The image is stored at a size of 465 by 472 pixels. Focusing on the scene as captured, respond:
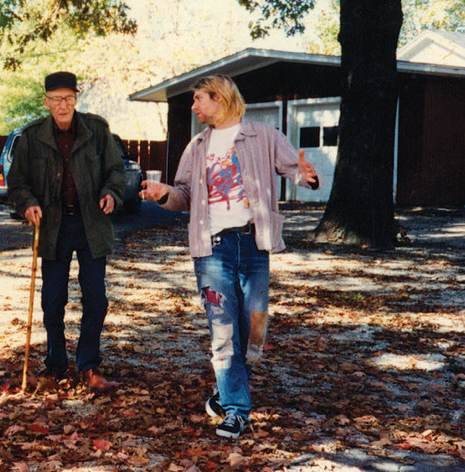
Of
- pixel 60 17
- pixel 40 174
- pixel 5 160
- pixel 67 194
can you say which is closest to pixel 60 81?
pixel 40 174

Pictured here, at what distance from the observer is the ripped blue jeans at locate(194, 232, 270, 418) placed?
16.2 ft

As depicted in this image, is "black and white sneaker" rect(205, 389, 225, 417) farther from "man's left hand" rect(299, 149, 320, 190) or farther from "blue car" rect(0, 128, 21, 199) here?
"blue car" rect(0, 128, 21, 199)

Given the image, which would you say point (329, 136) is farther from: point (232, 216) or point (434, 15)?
point (434, 15)

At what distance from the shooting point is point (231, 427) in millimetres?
4918

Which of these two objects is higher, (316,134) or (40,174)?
(316,134)

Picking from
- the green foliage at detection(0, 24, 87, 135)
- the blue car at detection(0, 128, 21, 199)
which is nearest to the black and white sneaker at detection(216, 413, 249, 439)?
the blue car at detection(0, 128, 21, 199)

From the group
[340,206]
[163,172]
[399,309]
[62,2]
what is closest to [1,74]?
[163,172]

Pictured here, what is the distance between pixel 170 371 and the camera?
6477 mm

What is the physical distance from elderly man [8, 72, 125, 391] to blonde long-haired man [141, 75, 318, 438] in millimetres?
759

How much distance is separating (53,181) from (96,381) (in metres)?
1.21

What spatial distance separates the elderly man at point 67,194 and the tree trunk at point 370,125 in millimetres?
9111

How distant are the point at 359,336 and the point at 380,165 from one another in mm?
6985

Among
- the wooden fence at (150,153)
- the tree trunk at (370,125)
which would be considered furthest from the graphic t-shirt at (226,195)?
the wooden fence at (150,153)

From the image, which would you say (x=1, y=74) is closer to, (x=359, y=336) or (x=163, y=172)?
(x=163, y=172)
